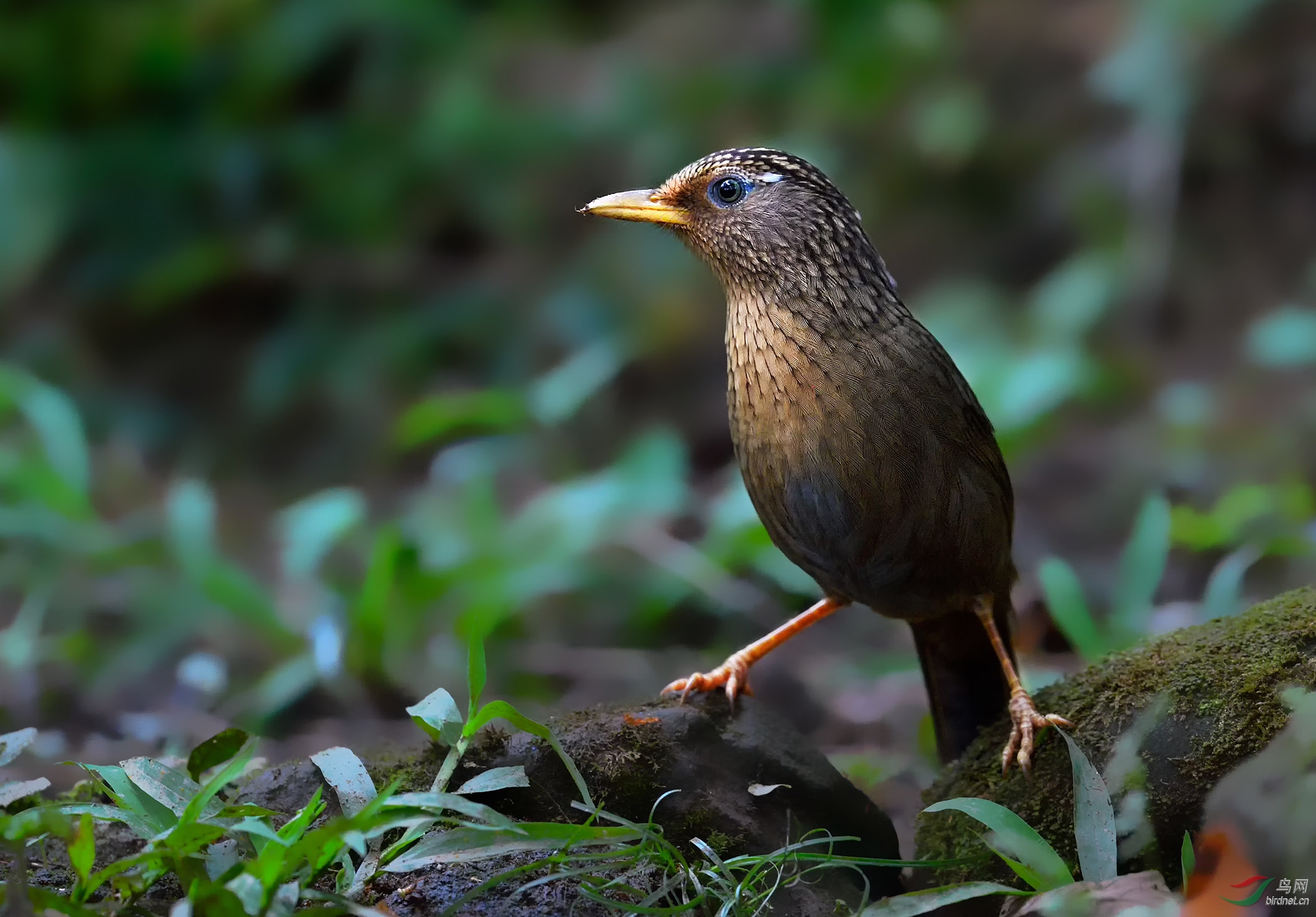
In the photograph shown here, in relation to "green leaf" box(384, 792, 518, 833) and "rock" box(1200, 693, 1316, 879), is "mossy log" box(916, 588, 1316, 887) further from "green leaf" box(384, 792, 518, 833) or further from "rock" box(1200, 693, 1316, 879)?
"green leaf" box(384, 792, 518, 833)

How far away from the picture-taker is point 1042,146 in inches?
292

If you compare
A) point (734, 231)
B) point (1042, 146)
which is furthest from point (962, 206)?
point (734, 231)

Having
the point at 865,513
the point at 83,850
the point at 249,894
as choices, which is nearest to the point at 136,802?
the point at 83,850

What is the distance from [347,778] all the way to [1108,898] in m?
1.46

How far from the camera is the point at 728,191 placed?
10.5 feet

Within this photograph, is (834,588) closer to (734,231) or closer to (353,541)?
(734,231)

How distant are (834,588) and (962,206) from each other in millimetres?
5144

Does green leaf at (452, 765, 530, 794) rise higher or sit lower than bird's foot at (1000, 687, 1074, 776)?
higher

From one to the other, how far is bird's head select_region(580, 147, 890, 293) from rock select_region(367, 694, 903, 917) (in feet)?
3.71

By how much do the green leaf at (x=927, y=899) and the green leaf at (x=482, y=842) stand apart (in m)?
0.48

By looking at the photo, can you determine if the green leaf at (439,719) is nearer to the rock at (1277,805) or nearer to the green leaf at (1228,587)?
the rock at (1277,805)

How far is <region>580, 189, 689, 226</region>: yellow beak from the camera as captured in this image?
3211mm

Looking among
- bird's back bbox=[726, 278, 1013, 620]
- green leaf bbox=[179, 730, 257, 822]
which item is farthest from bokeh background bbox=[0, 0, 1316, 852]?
green leaf bbox=[179, 730, 257, 822]

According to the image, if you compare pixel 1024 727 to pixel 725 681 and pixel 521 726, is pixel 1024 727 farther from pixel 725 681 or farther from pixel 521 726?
pixel 521 726
